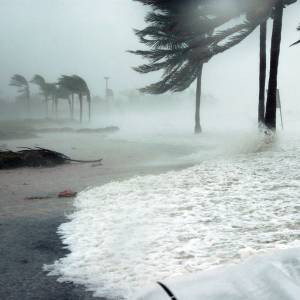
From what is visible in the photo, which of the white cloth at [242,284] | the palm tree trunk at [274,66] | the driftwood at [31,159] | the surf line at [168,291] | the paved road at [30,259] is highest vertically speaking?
the palm tree trunk at [274,66]

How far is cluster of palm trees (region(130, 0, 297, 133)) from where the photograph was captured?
15422 millimetres

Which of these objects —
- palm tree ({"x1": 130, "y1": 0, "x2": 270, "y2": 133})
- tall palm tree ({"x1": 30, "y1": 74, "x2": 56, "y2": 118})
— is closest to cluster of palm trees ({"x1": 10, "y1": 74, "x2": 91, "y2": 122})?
tall palm tree ({"x1": 30, "y1": 74, "x2": 56, "y2": 118})

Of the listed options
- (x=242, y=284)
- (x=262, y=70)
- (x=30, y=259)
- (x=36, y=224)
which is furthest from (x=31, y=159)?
(x=242, y=284)

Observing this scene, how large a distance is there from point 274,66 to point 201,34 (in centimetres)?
381

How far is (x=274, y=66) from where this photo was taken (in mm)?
15242

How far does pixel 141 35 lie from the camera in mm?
23828

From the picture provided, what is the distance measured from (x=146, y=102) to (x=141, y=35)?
7834 cm

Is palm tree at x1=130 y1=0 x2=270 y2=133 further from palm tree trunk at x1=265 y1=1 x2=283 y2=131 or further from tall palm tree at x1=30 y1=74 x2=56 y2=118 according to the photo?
tall palm tree at x1=30 y1=74 x2=56 y2=118

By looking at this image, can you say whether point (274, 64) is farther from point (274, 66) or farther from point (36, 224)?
point (36, 224)

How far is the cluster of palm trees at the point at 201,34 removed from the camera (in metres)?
15.4

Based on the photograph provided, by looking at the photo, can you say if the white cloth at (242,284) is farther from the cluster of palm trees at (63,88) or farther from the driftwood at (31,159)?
the cluster of palm trees at (63,88)

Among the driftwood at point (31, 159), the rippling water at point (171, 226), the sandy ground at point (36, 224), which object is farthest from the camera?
the driftwood at point (31, 159)

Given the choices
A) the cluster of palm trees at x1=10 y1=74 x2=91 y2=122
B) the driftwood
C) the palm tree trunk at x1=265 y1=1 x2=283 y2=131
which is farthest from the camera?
the cluster of palm trees at x1=10 y1=74 x2=91 y2=122

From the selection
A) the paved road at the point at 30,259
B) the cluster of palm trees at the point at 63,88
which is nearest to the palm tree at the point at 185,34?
the paved road at the point at 30,259
